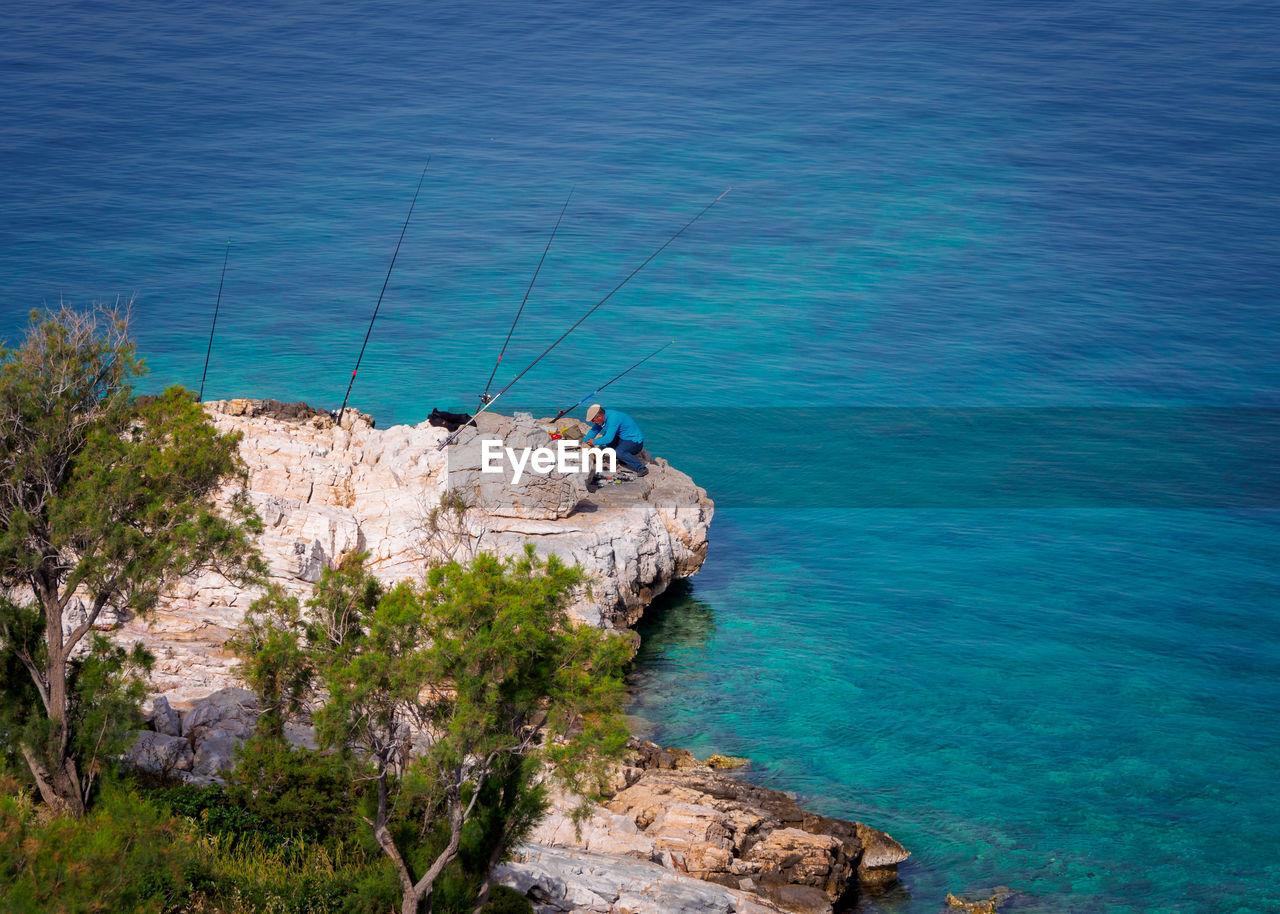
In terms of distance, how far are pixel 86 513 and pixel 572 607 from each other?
571cm

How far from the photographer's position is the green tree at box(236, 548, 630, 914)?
723 centimetres

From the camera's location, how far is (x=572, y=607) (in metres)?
12.9

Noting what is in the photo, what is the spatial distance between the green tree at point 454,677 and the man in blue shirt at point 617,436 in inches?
320

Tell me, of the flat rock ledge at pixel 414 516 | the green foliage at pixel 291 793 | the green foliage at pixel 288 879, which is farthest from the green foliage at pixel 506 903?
the flat rock ledge at pixel 414 516

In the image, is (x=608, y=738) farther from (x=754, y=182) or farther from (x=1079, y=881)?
(x=754, y=182)

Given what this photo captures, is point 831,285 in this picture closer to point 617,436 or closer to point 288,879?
point 617,436

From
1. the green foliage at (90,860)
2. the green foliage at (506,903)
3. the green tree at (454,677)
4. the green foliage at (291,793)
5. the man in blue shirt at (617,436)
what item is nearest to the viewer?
the green foliage at (90,860)

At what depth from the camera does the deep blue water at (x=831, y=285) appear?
1328cm

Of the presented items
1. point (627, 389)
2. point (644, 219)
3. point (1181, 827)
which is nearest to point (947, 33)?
point (644, 219)

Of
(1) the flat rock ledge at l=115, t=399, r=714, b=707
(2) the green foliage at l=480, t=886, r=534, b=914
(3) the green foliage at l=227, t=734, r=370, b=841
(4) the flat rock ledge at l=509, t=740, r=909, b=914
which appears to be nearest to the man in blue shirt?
(1) the flat rock ledge at l=115, t=399, r=714, b=707

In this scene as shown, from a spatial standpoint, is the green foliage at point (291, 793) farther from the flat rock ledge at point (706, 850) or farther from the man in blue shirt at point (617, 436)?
the man in blue shirt at point (617, 436)

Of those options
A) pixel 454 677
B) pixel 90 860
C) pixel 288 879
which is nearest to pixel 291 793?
pixel 288 879

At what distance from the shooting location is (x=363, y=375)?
78.0 ft

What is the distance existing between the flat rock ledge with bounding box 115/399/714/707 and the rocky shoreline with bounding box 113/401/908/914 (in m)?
0.02
